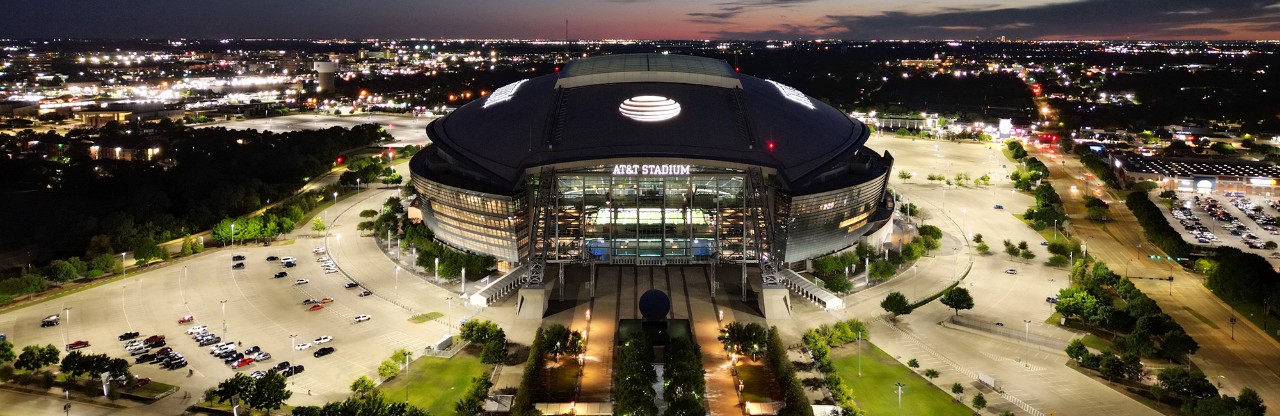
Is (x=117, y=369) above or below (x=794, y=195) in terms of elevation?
below

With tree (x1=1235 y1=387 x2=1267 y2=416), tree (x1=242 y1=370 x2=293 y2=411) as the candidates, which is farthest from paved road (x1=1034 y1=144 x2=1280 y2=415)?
tree (x1=242 y1=370 x2=293 y2=411)

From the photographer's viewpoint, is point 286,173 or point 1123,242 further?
Result: point 286,173

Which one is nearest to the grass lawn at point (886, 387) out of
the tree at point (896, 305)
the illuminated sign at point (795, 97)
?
the tree at point (896, 305)

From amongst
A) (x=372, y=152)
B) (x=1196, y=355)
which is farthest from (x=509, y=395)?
(x=372, y=152)

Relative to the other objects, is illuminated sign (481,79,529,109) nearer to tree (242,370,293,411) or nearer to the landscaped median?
the landscaped median

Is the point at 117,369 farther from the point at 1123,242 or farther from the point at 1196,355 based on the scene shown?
the point at 1123,242

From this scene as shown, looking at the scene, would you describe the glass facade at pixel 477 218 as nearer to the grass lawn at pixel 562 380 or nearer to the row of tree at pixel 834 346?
the grass lawn at pixel 562 380

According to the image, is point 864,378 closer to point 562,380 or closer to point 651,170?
point 562,380
